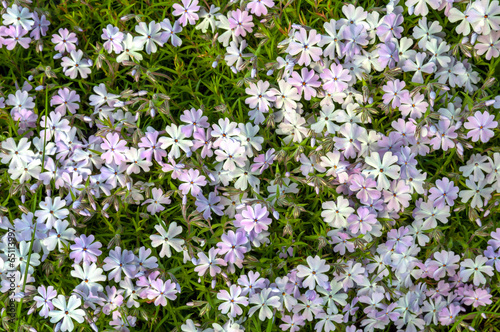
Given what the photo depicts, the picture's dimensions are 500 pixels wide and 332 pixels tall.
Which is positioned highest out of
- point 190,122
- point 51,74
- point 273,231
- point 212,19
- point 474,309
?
point 212,19

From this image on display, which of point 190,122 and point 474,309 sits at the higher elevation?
point 190,122

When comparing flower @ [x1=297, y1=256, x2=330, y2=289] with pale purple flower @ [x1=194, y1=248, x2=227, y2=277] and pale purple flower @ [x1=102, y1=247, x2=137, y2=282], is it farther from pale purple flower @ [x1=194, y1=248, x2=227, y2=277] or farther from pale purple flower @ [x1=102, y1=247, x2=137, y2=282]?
pale purple flower @ [x1=102, y1=247, x2=137, y2=282]

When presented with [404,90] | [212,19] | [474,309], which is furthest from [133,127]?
[474,309]

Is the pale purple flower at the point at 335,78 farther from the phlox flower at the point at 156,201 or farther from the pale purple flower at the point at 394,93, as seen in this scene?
the phlox flower at the point at 156,201

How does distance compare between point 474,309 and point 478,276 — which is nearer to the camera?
point 478,276

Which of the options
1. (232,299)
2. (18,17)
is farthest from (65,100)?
(232,299)

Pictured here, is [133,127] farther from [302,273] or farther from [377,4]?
[377,4]

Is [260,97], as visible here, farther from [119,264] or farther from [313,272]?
[119,264]
